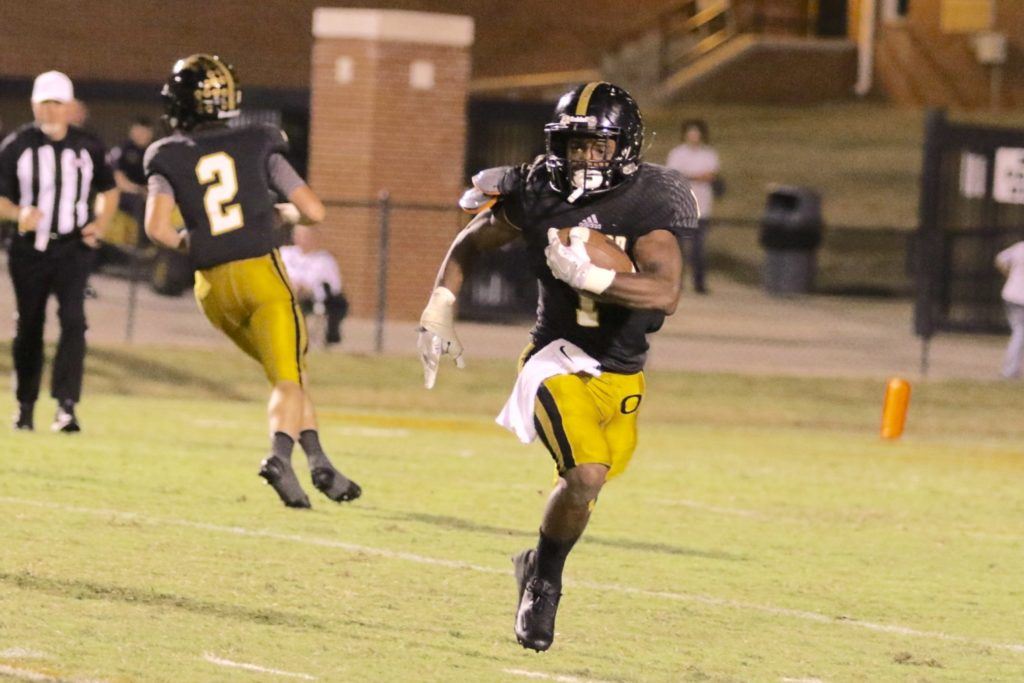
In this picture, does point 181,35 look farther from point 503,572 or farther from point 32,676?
point 32,676

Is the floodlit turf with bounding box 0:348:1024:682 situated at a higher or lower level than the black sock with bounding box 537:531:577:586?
lower

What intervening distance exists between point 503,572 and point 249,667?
8.18 feet

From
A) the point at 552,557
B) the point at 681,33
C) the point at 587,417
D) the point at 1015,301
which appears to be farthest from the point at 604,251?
the point at 681,33

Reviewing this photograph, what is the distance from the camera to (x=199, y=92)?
10.4 meters

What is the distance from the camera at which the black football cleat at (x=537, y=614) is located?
24.8ft

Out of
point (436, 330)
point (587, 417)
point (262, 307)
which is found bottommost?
point (587, 417)

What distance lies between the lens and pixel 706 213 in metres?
27.0

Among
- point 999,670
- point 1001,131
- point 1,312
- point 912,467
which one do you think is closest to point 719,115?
point 1001,131

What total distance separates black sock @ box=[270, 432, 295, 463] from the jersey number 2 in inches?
38.8

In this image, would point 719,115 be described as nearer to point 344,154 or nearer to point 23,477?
point 344,154

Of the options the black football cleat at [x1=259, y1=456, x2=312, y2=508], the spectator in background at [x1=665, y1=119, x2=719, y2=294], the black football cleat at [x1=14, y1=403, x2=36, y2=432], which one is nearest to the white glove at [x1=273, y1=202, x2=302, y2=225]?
the black football cleat at [x1=259, y1=456, x2=312, y2=508]

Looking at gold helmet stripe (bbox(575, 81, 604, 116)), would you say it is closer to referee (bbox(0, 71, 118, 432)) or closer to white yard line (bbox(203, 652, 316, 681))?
white yard line (bbox(203, 652, 316, 681))

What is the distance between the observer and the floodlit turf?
24.8 ft

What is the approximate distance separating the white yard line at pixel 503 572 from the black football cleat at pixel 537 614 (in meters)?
1.34
